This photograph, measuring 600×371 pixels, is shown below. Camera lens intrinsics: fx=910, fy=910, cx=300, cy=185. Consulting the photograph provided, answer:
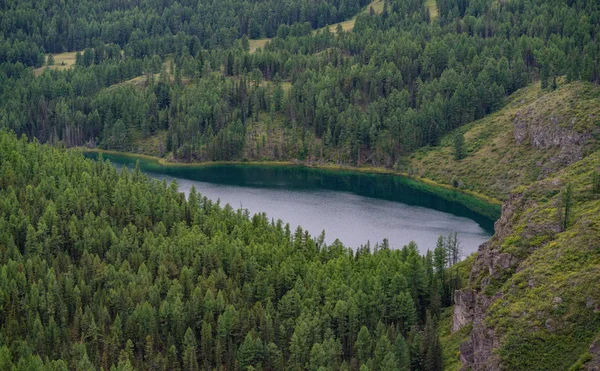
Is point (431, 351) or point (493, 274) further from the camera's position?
point (493, 274)

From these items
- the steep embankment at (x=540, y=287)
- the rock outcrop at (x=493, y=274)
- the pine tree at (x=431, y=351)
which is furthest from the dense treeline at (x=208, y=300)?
the steep embankment at (x=540, y=287)

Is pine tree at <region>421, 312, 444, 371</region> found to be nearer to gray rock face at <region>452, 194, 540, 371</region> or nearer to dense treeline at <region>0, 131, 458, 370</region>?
→ dense treeline at <region>0, 131, 458, 370</region>

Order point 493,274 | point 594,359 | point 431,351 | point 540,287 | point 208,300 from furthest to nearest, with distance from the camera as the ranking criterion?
1. point 208,300
2. point 493,274
3. point 431,351
4. point 540,287
5. point 594,359

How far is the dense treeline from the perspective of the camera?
143 metres

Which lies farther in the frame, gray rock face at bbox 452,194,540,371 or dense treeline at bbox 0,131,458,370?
→ dense treeline at bbox 0,131,458,370

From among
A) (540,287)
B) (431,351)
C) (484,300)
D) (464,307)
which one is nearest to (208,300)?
(431,351)

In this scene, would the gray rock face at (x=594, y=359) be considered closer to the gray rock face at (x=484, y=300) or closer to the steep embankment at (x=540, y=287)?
the steep embankment at (x=540, y=287)

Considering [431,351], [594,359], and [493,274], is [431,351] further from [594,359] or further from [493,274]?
[594,359]

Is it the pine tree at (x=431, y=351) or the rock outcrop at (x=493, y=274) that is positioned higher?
the rock outcrop at (x=493, y=274)

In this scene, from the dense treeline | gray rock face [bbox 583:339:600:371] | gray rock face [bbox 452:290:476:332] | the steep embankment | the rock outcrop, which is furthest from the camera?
the dense treeline

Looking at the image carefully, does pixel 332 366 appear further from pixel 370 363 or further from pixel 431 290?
pixel 431 290

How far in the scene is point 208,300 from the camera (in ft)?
510

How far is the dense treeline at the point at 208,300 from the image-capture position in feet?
470

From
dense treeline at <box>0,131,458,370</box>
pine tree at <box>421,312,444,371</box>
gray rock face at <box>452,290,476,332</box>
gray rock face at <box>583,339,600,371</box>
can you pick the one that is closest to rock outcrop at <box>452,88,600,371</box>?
gray rock face at <box>452,290,476,332</box>
